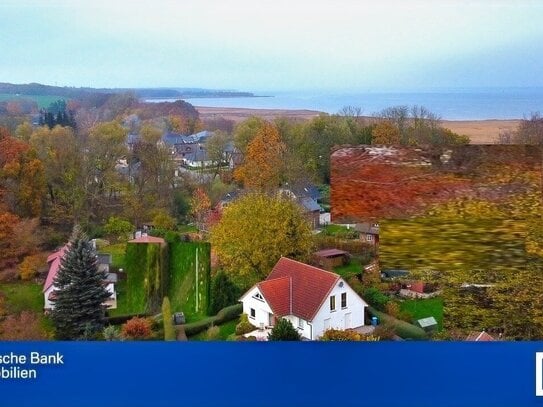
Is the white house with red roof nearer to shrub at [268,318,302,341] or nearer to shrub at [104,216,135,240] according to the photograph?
shrub at [268,318,302,341]

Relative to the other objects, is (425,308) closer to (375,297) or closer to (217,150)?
(375,297)

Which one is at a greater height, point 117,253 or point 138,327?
point 117,253

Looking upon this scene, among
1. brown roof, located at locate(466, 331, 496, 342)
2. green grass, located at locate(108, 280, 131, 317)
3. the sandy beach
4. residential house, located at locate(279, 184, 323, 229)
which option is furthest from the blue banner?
the sandy beach

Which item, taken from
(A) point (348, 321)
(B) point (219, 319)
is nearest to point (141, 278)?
(B) point (219, 319)

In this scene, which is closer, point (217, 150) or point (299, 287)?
point (299, 287)

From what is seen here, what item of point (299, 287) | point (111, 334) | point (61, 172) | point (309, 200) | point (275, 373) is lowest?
point (275, 373)

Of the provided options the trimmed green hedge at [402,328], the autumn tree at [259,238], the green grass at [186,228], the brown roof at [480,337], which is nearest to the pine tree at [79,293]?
the green grass at [186,228]
